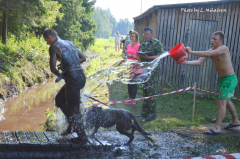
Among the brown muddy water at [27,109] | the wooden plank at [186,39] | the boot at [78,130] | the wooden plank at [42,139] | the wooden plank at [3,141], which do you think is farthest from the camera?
the wooden plank at [186,39]

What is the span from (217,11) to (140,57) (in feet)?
18.6

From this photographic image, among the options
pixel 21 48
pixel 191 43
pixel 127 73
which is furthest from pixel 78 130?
pixel 21 48

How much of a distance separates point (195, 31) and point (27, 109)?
26.1 ft

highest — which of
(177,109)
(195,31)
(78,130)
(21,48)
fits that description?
(195,31)

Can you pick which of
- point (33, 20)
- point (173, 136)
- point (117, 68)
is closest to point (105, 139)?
point (173, 136)

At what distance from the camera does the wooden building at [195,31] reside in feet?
36.4

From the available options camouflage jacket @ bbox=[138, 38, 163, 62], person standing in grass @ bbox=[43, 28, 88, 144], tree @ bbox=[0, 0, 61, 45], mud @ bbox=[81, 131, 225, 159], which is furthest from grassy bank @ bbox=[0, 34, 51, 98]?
mud @ bbox=[81, 131, 225, 159]

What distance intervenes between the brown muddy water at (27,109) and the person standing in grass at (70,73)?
2.62 meters

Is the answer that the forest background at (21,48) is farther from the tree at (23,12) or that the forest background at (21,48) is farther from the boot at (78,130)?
the boot at (78,130)

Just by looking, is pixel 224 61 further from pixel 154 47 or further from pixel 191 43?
pixel 191 43

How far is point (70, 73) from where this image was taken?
4.82 m

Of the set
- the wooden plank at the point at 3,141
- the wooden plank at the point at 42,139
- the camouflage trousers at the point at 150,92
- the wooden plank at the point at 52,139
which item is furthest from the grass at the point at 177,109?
the wooden plank at the point at 3,141

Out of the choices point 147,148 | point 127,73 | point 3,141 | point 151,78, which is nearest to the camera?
point 3,141

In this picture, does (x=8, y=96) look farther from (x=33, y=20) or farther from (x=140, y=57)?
(x=140, y=57)
